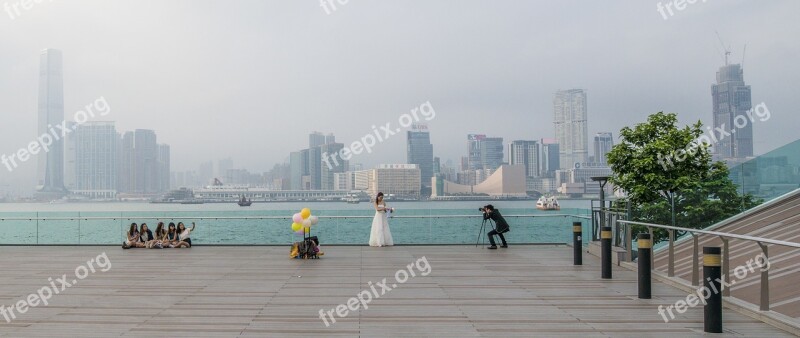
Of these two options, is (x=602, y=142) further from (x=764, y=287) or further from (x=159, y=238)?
(x=764, y=287)

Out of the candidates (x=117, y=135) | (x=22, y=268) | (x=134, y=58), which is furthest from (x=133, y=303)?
(x=117, y=135)

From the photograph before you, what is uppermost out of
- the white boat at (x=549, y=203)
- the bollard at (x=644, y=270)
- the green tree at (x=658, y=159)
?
the green tree at (x=658, y=159)

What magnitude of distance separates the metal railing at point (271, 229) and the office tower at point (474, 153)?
164 ft

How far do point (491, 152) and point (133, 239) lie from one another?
65435 mm

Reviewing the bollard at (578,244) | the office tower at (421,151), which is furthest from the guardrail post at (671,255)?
the office tower at (421,151)

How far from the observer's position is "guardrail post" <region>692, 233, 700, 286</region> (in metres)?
8.26

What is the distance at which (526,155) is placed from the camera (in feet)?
270

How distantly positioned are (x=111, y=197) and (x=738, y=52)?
220 feet

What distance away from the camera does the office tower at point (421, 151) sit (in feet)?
156

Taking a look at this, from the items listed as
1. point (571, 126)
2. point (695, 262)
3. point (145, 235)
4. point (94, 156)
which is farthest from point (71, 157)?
point (571, 126)

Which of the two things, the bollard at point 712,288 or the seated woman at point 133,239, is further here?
the seated woman at point 133,239

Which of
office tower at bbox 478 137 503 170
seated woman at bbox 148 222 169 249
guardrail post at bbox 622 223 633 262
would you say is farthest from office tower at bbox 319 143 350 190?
guardrail post at bbox 622 223 633 262

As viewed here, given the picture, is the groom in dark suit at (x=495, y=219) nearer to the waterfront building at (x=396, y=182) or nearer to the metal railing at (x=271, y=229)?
the metal railing at (x=271, y=229)

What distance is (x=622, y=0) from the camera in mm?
A: 27578
